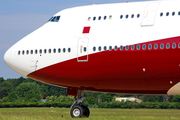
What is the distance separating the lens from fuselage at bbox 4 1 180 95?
21578mm

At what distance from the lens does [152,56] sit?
→ 21.5m

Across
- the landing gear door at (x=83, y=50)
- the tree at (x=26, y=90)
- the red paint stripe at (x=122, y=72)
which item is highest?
the tree at (x=26, y=90)

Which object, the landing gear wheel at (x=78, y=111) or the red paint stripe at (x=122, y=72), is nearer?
the red paint stripe at (x=122, y=72)

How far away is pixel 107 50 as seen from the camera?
896 inches

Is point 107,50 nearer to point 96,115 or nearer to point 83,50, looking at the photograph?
point 83,50

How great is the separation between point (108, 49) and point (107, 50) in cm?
10

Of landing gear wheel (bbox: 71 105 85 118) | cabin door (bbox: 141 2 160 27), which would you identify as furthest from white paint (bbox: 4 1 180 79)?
landing gear wheel (bbox: 71 105 85 118)

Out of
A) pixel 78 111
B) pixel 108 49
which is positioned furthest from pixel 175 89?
pixel 78 111

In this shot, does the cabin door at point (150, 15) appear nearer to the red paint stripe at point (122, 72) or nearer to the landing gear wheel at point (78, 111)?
the red paint stripe at point (122, 72)

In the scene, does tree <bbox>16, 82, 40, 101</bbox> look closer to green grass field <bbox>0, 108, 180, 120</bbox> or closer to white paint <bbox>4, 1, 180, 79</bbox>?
green grass field <bbox>0, 108, 180, 120</bbox>

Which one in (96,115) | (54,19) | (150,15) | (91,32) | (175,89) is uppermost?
(54,19)

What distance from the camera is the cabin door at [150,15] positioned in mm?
22203

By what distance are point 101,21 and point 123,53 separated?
3.11m

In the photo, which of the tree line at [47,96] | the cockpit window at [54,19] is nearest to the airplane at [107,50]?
the cockpit window at [54,19]
